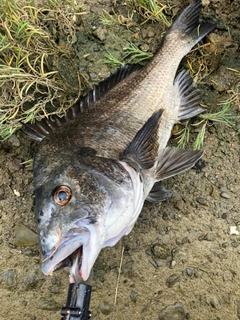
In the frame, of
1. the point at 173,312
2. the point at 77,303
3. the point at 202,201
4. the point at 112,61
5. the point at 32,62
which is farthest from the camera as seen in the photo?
the point at 112,61

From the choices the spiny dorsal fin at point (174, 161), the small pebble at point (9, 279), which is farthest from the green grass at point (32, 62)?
the small pebble at point (9, 279)

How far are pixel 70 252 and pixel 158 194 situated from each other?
1207mm

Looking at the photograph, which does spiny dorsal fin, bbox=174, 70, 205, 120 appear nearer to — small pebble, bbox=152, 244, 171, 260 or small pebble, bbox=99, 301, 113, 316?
small pebble, bbox=152, 244, 171, 260

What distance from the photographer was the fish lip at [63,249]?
6.75 feet

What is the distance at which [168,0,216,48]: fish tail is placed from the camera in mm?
3252

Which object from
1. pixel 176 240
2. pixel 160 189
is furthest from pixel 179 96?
pixel 176 240

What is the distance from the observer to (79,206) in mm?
2219

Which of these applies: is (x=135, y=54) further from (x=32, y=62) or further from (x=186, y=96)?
(x=32, y=62)

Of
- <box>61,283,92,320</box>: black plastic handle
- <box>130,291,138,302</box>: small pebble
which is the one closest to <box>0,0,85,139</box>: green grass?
<box>61,283,92,320</box>: black plastic handle

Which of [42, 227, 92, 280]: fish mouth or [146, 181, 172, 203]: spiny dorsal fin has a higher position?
[42, 227, 92, 280]: fish mouth

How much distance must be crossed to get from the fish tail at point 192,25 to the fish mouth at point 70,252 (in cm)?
205

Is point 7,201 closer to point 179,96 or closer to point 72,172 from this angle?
point 72,172

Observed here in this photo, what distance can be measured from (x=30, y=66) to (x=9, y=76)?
0.20 m

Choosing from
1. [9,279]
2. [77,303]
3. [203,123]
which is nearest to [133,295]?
[77,303]
